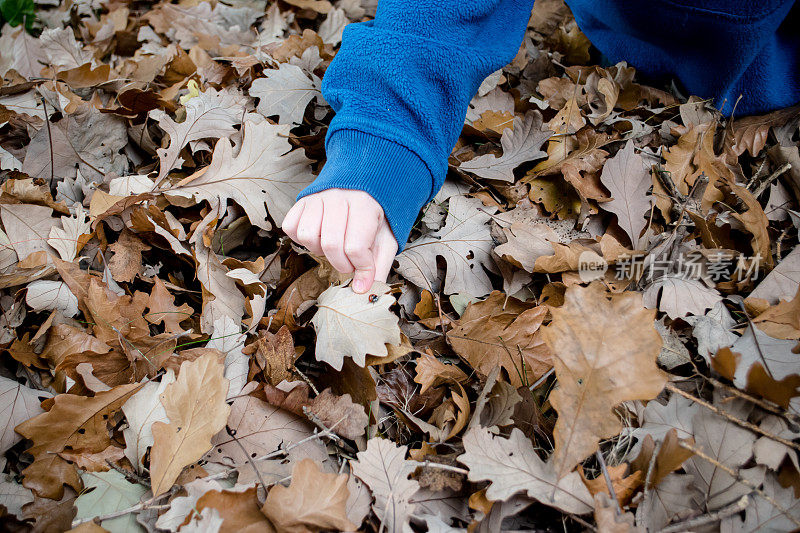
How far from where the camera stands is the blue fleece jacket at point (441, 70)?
125 cm

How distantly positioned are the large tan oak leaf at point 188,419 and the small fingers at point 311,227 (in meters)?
0.32

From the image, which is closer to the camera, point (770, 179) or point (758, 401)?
point (758, 401)

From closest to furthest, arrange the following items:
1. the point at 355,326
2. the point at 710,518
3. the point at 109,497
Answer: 1. the point at 710,518
2. the point at 109,497
3. the point at 355,326

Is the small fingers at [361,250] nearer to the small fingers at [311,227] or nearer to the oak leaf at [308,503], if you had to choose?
the small fingers at [311,227]

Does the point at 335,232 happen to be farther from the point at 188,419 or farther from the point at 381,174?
the point at 188,419

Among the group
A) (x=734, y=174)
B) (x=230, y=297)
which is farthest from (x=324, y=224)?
(x=734, y=174)

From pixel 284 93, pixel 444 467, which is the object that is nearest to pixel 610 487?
pixel 444 467

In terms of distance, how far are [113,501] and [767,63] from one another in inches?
85.7

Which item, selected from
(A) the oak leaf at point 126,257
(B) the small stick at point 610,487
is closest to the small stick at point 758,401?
(B) the small stick at point 610,487

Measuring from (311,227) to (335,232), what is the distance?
0.06 m

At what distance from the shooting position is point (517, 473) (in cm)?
85

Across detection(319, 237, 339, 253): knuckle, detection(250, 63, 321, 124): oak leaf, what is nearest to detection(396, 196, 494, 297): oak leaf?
detection(319, 237, 339, 253): knuckle

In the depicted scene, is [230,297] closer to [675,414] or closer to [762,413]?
[675,414]

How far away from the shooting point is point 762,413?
2.97 ft
